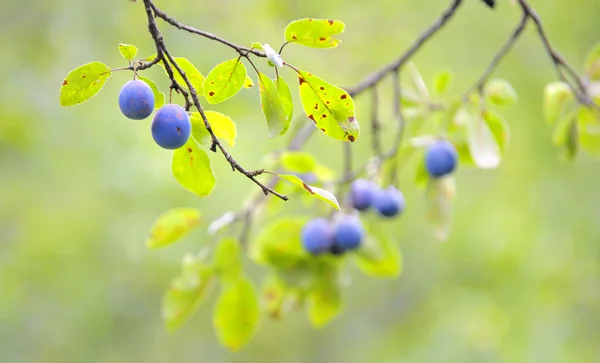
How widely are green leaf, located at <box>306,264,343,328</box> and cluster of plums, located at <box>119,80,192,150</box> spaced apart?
A: 901mm

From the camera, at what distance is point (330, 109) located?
35.4 inches

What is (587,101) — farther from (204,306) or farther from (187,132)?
(204,306)

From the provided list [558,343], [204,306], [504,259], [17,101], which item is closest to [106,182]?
[17,101]

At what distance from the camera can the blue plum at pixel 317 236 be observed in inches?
60.9

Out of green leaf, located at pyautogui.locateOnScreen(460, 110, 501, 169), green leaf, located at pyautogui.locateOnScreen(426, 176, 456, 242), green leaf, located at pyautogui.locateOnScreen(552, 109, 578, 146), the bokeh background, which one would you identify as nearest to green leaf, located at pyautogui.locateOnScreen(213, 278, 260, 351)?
green leaf, located at pyautogui.locateOnScreen(426, 176, 456, 242)

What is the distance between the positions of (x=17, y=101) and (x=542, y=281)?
229 cm

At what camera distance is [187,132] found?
2.82 feet

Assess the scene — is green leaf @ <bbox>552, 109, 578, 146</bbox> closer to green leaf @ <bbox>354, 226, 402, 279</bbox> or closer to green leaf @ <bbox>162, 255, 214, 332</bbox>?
green leaf @ <bbox>354, 226, 402, 279</bbox>

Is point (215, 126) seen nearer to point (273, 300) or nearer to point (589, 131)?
point (273, 300)

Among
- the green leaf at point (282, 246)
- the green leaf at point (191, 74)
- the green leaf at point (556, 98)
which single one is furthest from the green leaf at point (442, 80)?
the green leaf at point (191, 74)

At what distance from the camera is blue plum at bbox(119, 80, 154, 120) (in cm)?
84

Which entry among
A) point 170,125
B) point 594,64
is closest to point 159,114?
point 170,125

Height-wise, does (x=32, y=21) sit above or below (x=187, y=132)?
below

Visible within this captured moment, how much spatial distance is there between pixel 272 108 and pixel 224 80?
7 cm
